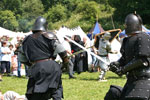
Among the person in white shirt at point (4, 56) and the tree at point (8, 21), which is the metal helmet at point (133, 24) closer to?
the person in white shirt at point (4, 56)

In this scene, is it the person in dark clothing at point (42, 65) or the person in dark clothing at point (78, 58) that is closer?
the person in dark clothing at point (42, 65)

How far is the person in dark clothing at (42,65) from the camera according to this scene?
4.32m

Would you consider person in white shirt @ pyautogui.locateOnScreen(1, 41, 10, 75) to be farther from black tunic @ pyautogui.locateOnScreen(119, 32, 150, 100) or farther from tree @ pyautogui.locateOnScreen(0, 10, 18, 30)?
tree @ pyautogui.locateOnScreen(0, 10, 18, 30)

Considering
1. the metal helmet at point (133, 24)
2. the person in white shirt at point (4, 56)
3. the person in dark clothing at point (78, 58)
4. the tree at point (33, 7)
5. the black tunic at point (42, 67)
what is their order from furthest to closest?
1. the tree at point (33, 7)
2. the person in dark clothing at point (78, 58)
3. the person in white shirt at point (4, 56)
4. the black tunic at point (42, 67)
5. the metal helmet at point (133, 24)

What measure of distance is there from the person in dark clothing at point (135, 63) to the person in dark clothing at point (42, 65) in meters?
0.86

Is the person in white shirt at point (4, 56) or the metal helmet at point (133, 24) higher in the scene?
the metal helmet at point (133, 24)

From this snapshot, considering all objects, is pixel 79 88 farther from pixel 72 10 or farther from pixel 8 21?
pixel 72 10

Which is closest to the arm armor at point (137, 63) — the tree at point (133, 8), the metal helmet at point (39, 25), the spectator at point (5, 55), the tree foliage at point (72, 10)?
the metal helmet at point (39, 25)

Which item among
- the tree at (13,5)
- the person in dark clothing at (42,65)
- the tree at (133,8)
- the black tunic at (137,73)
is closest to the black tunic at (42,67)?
Answer: the person in dark clothing at (42,65)

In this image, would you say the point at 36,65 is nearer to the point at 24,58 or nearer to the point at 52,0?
the point at 24,58

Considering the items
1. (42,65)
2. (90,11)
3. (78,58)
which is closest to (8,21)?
(90,11)

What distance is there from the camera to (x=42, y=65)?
433 centimetres

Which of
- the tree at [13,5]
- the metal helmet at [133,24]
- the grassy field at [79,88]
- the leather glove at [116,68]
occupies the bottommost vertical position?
the grassy field at [79,88]

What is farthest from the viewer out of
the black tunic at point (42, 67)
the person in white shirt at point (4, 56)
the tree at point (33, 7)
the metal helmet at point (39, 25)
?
the tree at point (33, 7)
